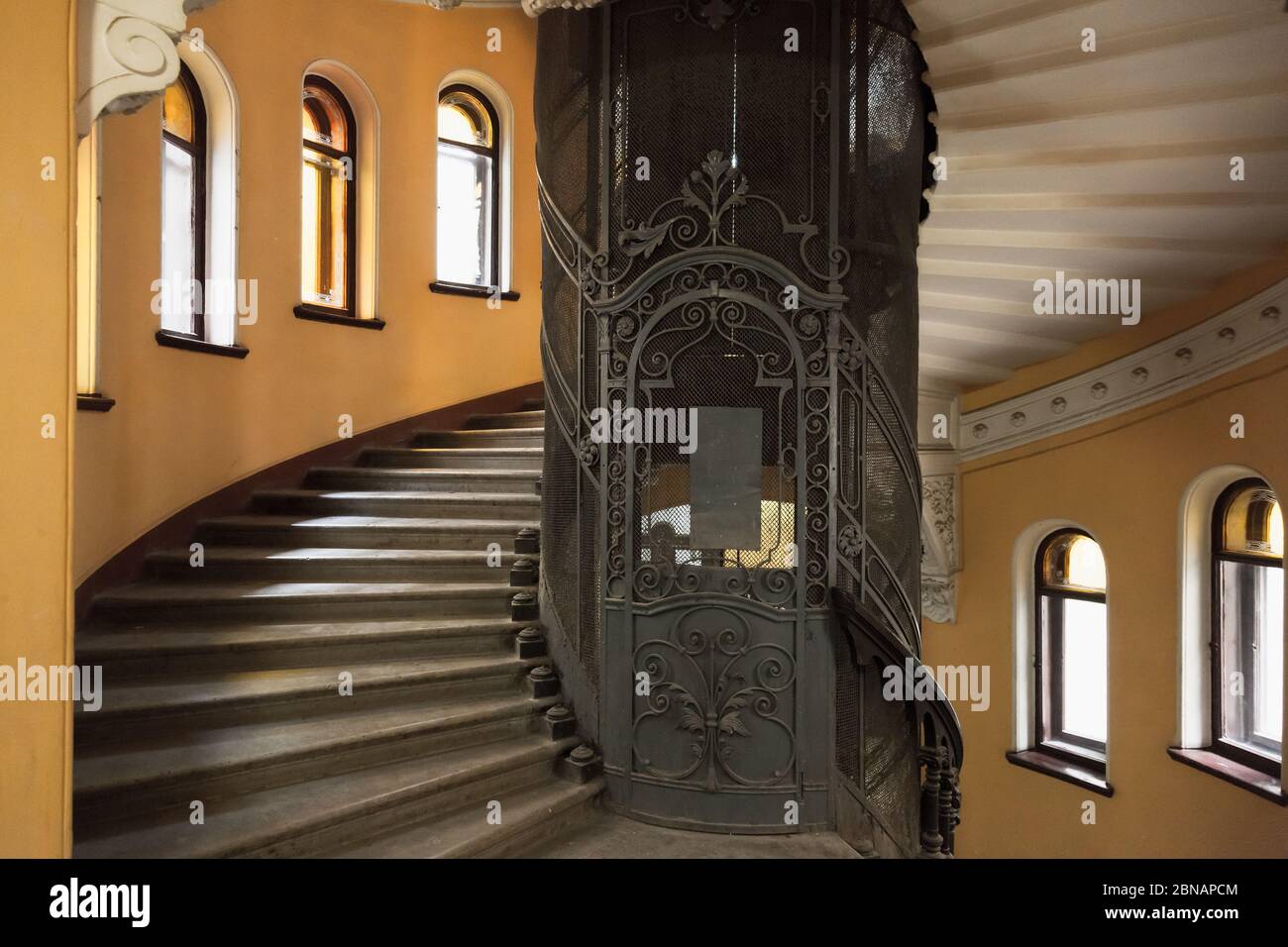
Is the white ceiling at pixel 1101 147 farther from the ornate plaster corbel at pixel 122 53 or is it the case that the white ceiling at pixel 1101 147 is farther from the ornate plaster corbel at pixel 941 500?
the ornate plaster corbel at pixel 122 53

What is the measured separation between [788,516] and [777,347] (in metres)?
0.65

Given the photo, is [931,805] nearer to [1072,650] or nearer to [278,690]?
[278,690]

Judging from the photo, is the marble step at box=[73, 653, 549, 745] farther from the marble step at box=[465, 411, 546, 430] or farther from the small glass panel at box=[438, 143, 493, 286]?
the small glass panel at box=[438, 143, 493, 286]

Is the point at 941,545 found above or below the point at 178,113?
below

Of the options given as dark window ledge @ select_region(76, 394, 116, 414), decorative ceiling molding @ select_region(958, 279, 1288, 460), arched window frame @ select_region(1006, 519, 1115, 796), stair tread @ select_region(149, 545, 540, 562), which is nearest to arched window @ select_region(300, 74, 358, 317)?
dark window ledge @ select_region(76, 394, 116, 414)

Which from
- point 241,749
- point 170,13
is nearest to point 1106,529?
point 241,749

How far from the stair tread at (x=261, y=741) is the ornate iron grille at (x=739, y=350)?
56 cm

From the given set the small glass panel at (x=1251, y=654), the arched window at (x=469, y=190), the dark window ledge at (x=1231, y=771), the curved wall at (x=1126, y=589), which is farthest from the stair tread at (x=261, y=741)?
the small glass panel at (x=1251, y=654)

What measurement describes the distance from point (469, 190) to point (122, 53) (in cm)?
542

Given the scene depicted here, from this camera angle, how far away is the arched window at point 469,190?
7.05 metres

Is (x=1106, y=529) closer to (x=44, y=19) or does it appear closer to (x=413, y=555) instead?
(x=413, y=555)

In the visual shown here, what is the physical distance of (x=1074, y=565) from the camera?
7102 millimetres

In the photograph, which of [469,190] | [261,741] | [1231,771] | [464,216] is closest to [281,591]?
[261,741]

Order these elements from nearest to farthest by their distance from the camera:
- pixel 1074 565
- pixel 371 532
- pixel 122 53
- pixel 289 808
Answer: pixel 122 53 → pixel 289 808 → pixel 371 532 → pixel 1074 565
